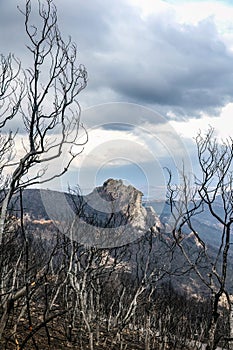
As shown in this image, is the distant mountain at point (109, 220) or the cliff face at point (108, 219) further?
the cliff face at point (108, 219)

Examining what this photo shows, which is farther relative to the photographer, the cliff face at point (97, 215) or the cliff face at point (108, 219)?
the cliff face at point (108, 219)

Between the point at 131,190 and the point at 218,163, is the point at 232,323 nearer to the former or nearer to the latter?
the point at 218,163

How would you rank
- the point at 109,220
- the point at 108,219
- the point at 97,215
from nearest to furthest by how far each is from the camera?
the point at 109,220 < the point at 108,219 < the point at 97,215

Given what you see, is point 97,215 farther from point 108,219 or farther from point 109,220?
point 109,220

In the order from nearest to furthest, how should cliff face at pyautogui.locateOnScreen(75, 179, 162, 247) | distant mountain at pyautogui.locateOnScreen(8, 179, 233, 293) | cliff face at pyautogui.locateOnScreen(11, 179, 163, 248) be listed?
distant mountain at pyautogui.locateOnScreen(8, 179, 233, 293) → cliff face at pyautogui.locateOnScreen(11, 179, 163, 248) → cliff face at pyautogui.locateOnScreen(75, 179, 162, 247)

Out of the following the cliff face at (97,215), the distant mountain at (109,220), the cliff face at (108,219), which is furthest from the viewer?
the cliff face at (108,219)

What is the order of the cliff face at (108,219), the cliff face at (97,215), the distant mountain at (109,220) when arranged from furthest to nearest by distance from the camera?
1. the cliff face at (108,219)
2. the cliff face at (97,215)
3. the distant mountain at (109,220)

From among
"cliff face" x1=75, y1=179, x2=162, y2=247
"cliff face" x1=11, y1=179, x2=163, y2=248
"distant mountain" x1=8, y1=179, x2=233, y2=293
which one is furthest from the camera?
"cliff face" x1=75, y1=179, x2=162, y2=247

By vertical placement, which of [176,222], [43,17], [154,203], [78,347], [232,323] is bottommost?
[78,347]

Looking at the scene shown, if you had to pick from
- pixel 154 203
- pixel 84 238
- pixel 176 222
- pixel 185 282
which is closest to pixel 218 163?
pixel 176 222

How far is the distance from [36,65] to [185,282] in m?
91.9

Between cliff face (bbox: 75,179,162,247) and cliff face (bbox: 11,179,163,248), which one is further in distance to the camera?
cliff face (bbox: 75,179,162,247)

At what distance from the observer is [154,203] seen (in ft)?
48.4

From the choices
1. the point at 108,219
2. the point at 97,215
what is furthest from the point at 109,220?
the point at 97,215
